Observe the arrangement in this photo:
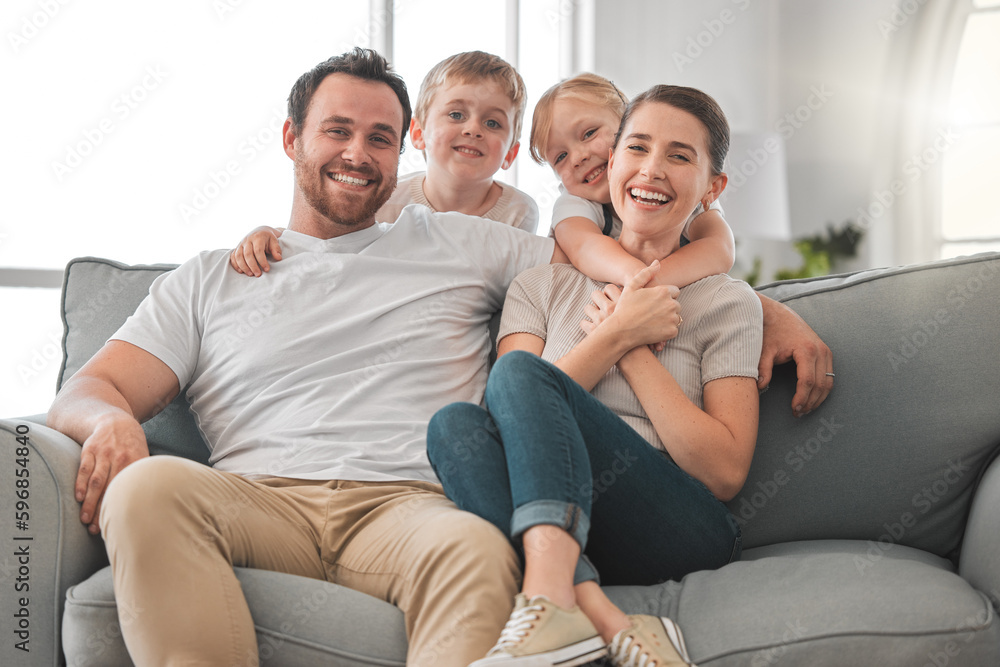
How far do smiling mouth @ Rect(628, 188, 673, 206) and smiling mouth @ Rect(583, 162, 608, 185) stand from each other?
406 millimetres

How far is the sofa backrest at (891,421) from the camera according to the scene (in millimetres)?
1321

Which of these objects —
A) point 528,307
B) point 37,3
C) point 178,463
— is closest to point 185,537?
point 178,463

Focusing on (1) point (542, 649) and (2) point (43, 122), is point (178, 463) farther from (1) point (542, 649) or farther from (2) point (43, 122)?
(2) point (43, 122)

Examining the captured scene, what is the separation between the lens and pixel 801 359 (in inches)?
53.3

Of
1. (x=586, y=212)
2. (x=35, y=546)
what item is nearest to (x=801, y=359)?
(x=586, y=212)

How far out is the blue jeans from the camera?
108 centimetres

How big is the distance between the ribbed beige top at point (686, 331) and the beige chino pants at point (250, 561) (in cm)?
35

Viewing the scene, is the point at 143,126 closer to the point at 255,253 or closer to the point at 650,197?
the point at 255,253

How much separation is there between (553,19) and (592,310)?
2.93 m

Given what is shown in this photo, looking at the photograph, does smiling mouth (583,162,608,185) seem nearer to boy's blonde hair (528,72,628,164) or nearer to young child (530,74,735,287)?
young child (530,74,735,287)

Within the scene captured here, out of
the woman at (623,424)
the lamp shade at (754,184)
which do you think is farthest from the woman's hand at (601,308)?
the lamp shade at (754,184)

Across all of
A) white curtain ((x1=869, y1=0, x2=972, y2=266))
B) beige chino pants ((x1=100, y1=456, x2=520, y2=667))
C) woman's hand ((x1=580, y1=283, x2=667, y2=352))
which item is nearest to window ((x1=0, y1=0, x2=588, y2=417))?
beige chino pants ((x1=100, y1=456, x2=520, y2=667))

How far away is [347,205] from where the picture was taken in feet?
5.19

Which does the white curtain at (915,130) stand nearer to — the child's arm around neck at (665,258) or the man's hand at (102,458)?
the child's arm around neck at (665,258)
